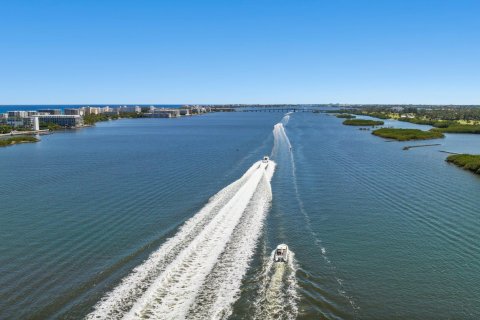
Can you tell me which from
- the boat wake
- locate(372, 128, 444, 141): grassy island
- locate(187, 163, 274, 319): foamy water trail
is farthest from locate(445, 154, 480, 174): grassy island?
the boat wake

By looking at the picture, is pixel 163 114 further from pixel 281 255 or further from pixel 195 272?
pixel 195 272

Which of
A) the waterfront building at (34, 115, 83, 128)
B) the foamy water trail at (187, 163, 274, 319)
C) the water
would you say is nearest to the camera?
the foamy water trail at (187, 163, 274, 319)

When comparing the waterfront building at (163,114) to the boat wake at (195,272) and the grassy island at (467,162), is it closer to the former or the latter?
the grassy island at (467,162)

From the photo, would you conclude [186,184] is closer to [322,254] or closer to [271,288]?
[322,254]

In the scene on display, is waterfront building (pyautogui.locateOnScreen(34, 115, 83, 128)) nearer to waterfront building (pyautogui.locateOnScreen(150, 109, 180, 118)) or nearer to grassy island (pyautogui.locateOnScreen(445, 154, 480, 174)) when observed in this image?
waterfront building (pyautogui.locateOnScreen(150, 109, 180, 118))

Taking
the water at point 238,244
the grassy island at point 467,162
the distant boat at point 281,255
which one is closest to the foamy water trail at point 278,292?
the water at point 238,244
